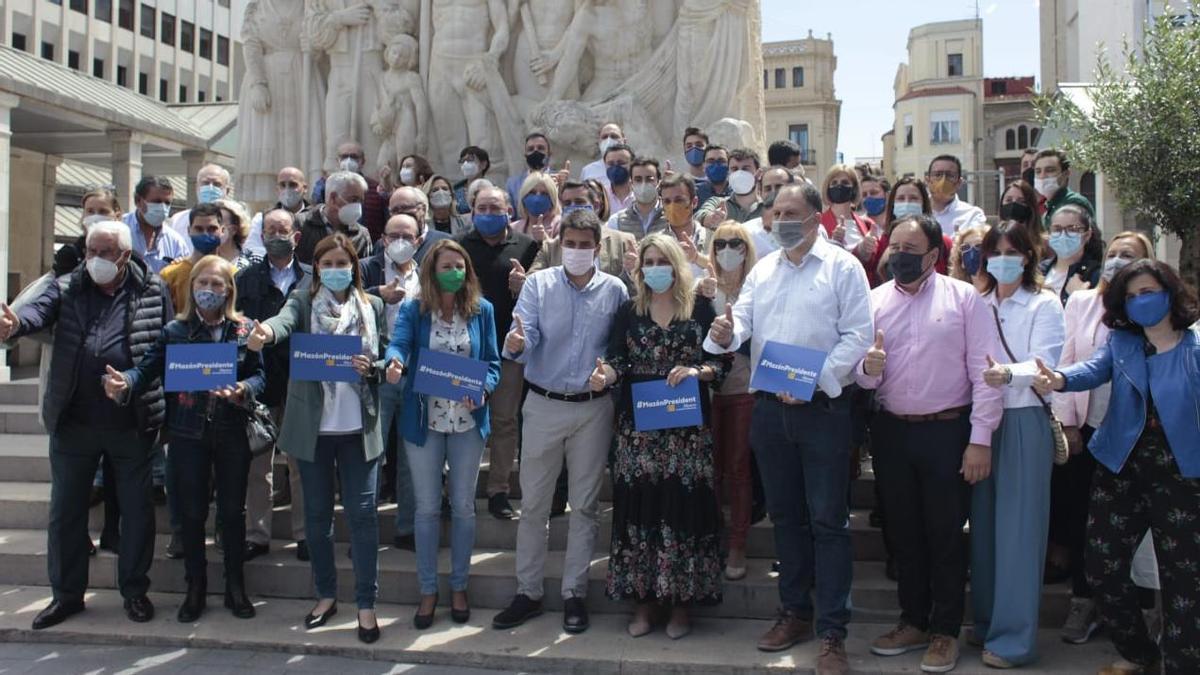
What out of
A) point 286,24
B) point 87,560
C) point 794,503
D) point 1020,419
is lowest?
point 87,560

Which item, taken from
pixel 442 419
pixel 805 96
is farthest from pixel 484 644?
pixel 805 96

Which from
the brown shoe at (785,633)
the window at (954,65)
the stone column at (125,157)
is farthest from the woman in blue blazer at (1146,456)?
the window at (954,65)

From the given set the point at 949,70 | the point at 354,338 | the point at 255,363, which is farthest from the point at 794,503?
the point at 949,70

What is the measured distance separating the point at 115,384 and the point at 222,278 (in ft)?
2.37

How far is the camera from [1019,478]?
465cm

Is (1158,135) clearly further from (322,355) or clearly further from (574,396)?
(322,355)

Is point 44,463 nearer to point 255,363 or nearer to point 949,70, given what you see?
point 255,363

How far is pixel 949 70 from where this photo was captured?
63.7m

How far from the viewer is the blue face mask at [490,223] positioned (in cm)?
623

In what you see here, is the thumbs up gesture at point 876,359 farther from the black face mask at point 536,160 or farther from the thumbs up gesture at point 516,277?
the black face mask at point 536,160

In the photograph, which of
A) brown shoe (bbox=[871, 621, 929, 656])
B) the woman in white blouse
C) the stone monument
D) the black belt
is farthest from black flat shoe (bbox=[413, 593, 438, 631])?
the stone monument

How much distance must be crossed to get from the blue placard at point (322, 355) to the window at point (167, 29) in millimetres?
48571

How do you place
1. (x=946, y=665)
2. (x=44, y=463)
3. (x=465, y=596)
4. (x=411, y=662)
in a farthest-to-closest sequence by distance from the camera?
(x=44, y=463), (x=465, y=596), (x=411, y=662), (x=946, y=665)

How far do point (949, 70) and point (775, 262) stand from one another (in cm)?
6430
